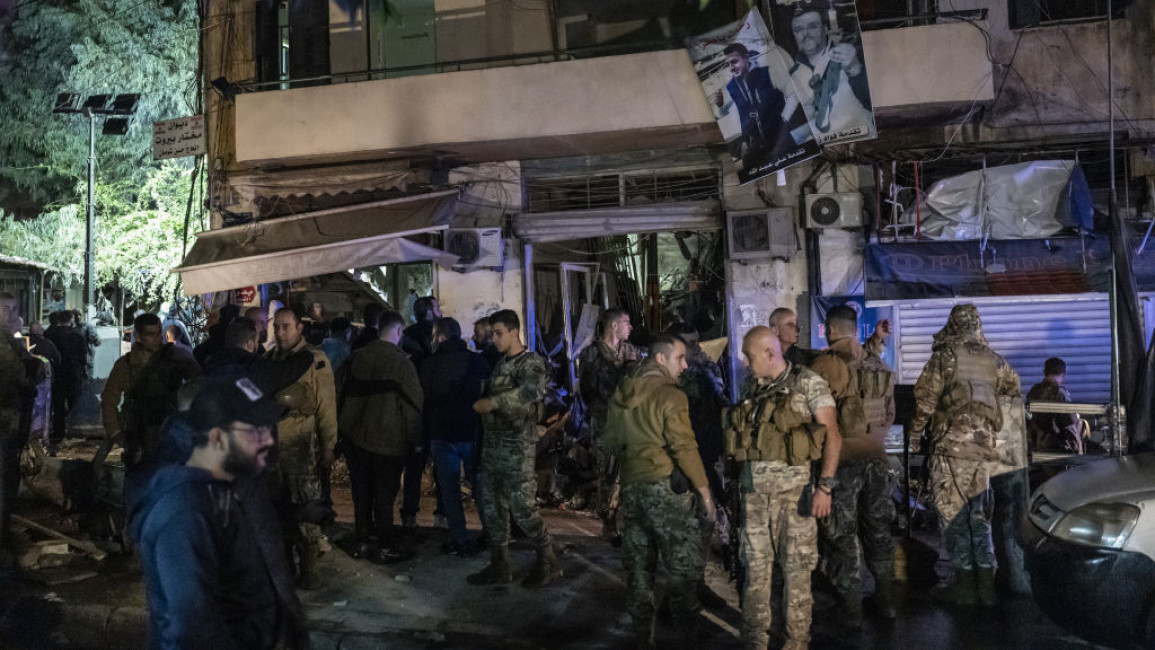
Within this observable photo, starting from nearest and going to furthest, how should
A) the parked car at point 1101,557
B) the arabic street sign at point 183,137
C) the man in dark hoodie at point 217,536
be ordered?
1. the man in dark hoodie at point 217,536
2. the parked car at point 1101,557
3. the arabic street sign at point 183,137

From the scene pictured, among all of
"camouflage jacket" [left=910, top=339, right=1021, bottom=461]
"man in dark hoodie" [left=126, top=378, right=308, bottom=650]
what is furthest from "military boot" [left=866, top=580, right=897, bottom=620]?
"man in dark hoodie" [left=126, top=378, right=308, bottom=650]

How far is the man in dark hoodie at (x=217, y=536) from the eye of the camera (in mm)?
2773

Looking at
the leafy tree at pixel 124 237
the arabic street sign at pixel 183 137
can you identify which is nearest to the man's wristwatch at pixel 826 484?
the arabic street sign at pixel 183 137

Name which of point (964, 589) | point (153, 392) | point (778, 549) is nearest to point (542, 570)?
point (778, 549)

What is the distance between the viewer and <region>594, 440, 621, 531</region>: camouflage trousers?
8.16m

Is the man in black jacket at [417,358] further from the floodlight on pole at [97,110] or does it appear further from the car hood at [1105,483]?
the floodlight on pole at [97,110]

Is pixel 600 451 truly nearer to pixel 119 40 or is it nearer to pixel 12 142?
pixel 119 40

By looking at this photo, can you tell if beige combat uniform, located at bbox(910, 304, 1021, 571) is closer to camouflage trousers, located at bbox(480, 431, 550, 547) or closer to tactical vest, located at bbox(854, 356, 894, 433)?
tactical vest, located at bbox(854, 356, 894, 433)

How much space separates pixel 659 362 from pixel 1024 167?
7150 mm

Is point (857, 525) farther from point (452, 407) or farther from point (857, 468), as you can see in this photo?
point (452, 407)

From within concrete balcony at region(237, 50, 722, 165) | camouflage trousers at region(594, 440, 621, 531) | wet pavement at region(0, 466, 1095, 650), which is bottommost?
wet pavement at region(0, 466, 1095, 650)

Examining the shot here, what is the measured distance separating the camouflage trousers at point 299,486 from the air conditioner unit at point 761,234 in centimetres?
611

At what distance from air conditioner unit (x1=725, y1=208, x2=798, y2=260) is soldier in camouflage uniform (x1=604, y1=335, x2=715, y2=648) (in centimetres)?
582

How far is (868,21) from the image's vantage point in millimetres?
10531
